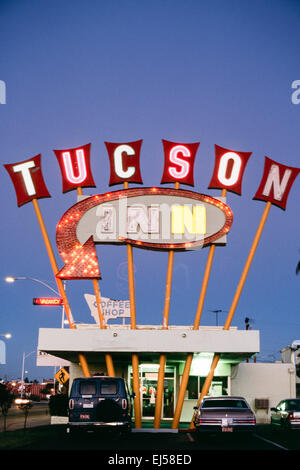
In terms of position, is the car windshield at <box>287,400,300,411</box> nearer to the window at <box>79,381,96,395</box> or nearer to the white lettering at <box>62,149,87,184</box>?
the window at <box>79,381,96,395</box>

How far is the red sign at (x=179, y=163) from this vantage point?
91.8 ft

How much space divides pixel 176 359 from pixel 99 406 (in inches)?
516

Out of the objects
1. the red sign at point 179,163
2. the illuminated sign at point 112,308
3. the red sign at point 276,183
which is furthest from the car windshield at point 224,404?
the illuminated sign at point 112,308

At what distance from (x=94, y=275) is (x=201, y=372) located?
9803 mm

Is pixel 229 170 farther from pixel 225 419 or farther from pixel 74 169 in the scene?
pixel 225 419

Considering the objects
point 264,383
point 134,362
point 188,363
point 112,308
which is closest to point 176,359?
point 188,363

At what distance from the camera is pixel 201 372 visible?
106 feet

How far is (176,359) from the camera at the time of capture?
30.5 m

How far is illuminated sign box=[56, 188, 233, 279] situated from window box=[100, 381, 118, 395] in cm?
880

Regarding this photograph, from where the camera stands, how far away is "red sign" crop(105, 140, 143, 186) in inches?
1097

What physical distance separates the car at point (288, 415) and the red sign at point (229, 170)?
33.3 ft

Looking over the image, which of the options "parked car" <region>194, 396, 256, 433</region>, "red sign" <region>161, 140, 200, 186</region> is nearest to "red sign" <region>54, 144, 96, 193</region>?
"red sign" <region>161, 140, 200, 186</region>
